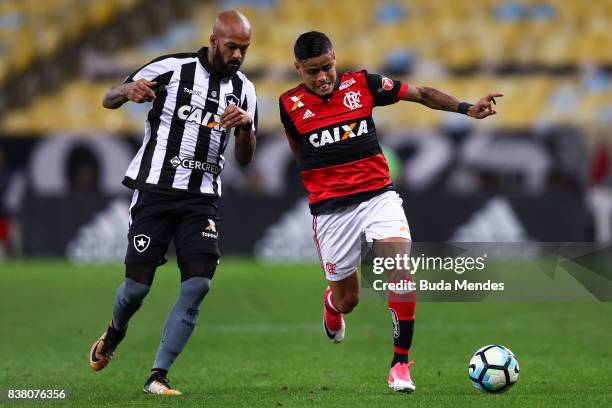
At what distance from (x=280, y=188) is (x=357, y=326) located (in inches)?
330

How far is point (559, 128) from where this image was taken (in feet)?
63.5

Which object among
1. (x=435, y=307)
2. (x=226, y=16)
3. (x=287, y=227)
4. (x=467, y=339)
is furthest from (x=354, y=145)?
(x=287, y=227)

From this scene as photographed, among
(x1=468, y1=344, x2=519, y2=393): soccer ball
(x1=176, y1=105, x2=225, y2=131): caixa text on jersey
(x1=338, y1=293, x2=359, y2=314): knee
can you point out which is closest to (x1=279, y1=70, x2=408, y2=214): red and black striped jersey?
(x1=176, y1=105, x2=225, y2=131): caixa text on jersey

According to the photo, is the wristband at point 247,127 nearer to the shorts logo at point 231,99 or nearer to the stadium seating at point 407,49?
the shorts logo at point 231,99

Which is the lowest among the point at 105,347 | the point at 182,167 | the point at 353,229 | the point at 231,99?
the point at 105,347

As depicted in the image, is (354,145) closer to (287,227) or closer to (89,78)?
(287,227)

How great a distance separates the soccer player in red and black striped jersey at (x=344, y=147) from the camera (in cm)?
748

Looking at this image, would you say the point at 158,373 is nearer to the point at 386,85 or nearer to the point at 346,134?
the point at 346,134

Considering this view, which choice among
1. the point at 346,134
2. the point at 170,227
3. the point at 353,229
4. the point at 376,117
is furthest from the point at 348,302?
the point at 376,117

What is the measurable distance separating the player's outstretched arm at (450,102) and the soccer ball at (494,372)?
59.3 inches

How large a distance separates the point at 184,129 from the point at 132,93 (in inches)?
18.2

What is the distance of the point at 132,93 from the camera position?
693cm

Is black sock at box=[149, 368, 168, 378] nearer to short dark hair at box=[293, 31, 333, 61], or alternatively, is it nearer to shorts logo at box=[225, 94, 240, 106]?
shorts logo at box=[225, 94, 240, 106]

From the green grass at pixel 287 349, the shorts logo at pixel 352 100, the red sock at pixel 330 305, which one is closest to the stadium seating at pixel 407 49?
the green grass at pixel 287 349
